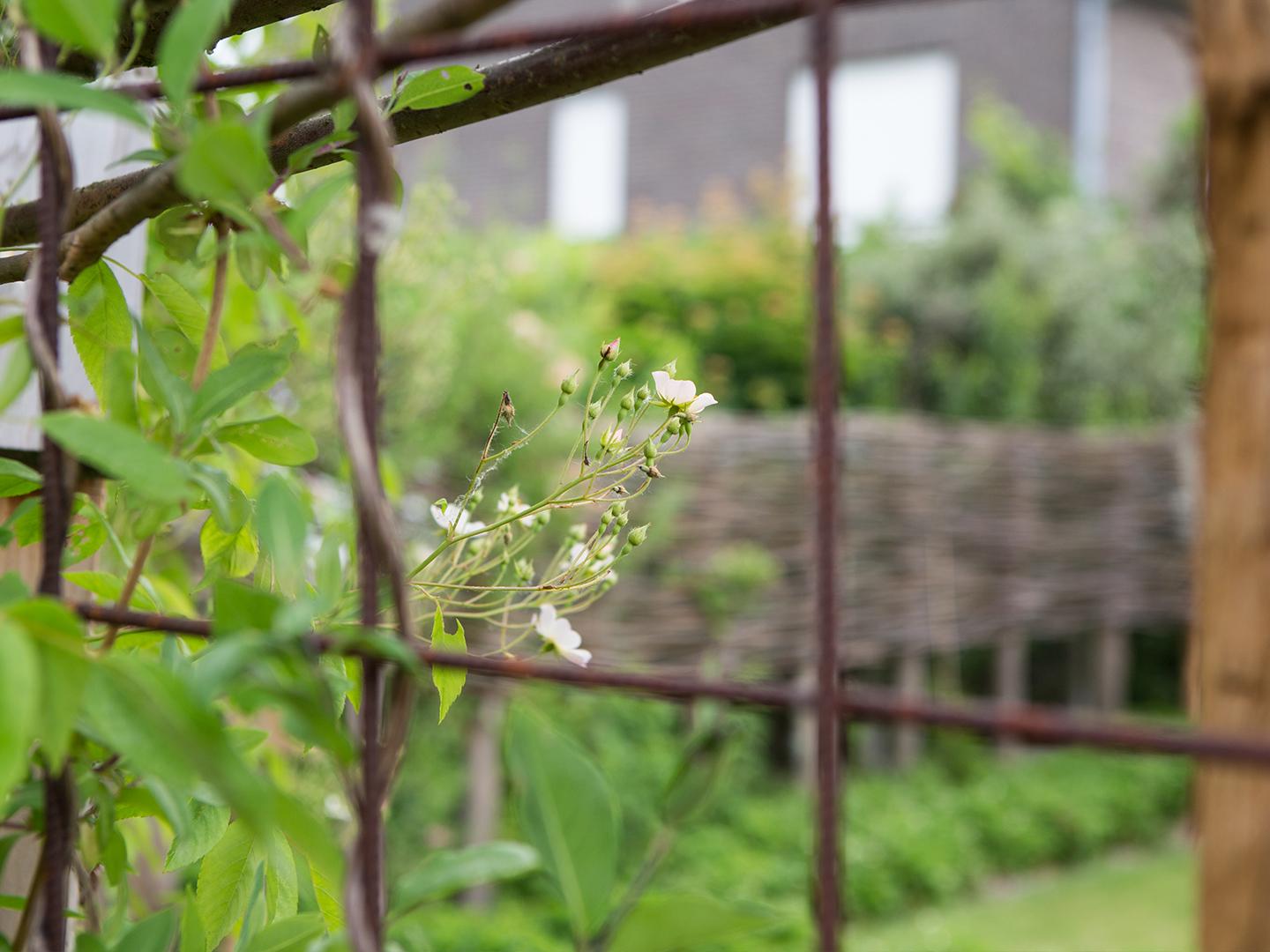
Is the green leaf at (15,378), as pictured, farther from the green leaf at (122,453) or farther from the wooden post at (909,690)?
the wooden post at (909,690)

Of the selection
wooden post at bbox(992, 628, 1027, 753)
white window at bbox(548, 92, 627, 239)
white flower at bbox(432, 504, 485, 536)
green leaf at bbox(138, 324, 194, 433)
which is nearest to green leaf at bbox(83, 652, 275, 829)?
green leaf at bbox(138, 324, 194, 433)

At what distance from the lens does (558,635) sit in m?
0.78

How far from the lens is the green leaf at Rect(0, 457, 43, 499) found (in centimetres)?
63

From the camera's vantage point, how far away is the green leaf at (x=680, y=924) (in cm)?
49

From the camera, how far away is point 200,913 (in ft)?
2.29

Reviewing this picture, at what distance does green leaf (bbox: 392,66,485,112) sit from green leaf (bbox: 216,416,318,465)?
18 cm

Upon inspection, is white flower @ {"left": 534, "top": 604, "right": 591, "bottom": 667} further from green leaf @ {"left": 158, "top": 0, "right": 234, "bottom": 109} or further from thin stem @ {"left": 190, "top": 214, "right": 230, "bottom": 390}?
green leaf @ {"left": 158, "top": 0, "right": 234, "bottom": 109}

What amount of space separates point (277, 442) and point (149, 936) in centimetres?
25

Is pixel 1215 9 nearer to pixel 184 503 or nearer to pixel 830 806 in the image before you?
pixel 830 806

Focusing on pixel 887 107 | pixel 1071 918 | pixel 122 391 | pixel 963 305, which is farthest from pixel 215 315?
pixel 887 107

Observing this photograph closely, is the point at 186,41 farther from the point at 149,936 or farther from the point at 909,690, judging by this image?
the point at 909,690

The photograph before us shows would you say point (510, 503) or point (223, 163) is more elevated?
point (223, 163)

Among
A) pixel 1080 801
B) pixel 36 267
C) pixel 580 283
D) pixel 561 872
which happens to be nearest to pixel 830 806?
pixel 561 872

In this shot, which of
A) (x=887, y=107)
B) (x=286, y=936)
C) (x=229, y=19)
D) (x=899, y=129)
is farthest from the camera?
(x=887, y=107)
